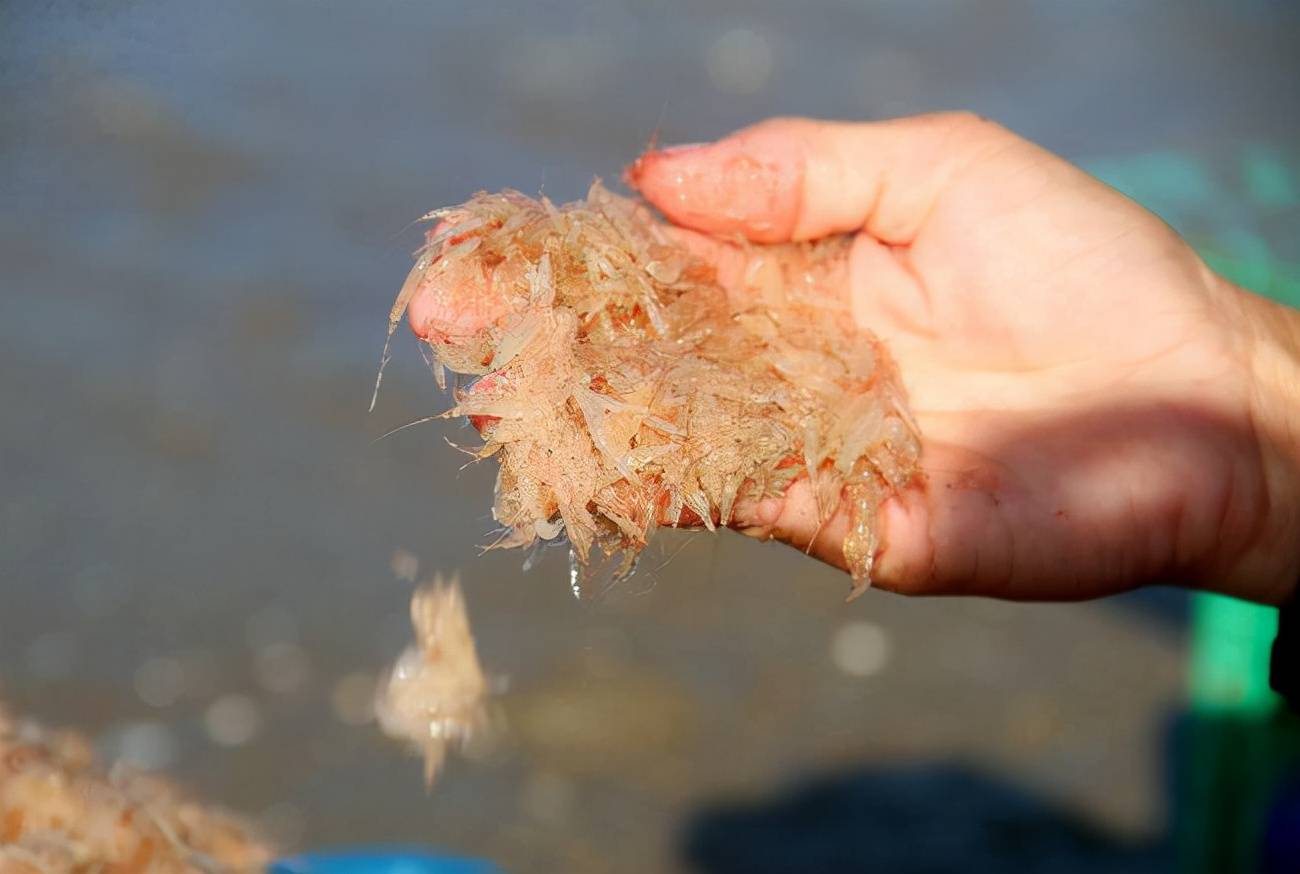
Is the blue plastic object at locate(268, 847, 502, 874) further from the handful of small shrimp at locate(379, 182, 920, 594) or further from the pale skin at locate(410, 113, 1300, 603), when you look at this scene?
the pale skin at locate(410, 113, 1300, 603)

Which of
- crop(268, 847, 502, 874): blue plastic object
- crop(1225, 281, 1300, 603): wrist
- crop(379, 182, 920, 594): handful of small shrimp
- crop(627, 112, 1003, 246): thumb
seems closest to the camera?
crop(379, 182, 920, 594): handful of small shrimp

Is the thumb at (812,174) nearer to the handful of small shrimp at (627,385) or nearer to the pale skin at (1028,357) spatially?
the pale skin at (1028,357)

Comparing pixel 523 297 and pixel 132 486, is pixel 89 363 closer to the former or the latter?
pixel 132 486

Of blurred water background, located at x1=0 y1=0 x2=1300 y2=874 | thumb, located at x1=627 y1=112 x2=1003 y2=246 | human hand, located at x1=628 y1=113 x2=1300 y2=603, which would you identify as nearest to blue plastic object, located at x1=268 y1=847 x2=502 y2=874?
blurred water background, located at x1=0 y1=0 x2=1300 y2=874

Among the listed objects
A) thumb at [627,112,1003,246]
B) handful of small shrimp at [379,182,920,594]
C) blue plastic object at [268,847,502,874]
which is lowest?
blue plastic object at [268,847,502,874]

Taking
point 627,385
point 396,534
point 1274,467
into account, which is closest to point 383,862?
point 396,534

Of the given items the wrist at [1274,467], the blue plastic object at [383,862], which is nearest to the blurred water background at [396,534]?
the blue plastic object at [383,862]
